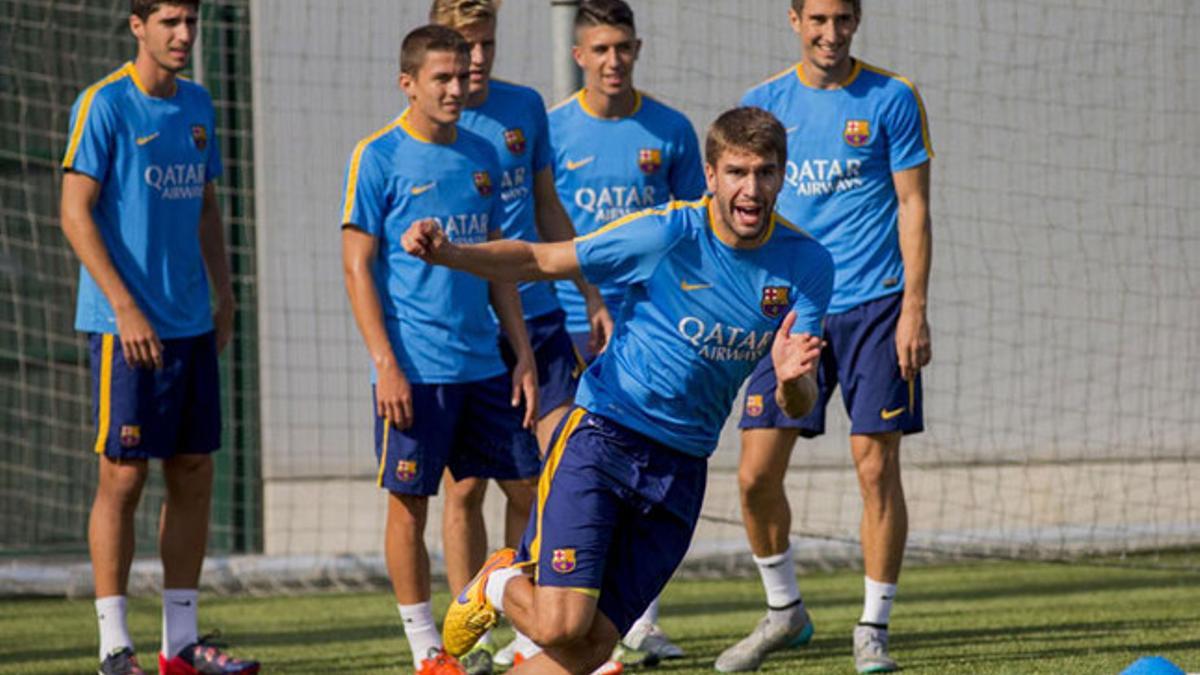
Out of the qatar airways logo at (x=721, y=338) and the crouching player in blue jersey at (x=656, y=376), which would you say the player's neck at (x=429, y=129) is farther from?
the qatar airways logo at (x=721, y=338)

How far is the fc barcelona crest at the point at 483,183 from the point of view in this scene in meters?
5.93

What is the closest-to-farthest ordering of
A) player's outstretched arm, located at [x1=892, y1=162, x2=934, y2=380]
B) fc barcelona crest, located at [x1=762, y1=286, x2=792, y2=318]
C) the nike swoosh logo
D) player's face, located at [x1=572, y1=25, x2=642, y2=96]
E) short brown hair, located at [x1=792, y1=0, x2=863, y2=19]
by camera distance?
1. fc barcelona crest, located at [x1=762, y1=286, x2=792, y2=318]
2. player's outstretched arm, located at [x1=892, y1=162, x2=934, y2=380]
3. short brown hair, located at [x1=792, y1=0, x2=863, y2=19]
4. player's face, located at [x1=572, y1=25, x2=642, y2=96]
5. the nike swoosh logo

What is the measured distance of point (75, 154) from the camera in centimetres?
593

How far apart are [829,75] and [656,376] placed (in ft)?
5.87

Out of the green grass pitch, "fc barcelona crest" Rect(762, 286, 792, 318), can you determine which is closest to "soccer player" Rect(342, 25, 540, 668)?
the green grass pitch

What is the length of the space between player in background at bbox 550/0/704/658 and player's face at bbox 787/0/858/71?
22.6 inches

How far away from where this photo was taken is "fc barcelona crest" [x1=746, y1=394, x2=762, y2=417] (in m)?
6.33

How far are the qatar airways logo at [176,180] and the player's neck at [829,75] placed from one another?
1947mm

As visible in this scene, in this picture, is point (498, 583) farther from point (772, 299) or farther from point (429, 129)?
point (429, 129)

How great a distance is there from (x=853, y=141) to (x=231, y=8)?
418cm

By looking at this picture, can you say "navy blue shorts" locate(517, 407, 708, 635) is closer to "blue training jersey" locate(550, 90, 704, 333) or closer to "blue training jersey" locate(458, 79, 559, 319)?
"blue training jersey" locate(458, 79, 559, 319)

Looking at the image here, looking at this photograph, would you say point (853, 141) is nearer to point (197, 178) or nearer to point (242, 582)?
point (197, 178)

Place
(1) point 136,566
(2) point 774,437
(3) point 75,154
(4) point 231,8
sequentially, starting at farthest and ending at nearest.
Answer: (4) point 231,8
(1) point 136,566
(2) point 774,437
(3) point 75,154

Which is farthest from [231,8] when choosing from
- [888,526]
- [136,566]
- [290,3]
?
[888,526]
